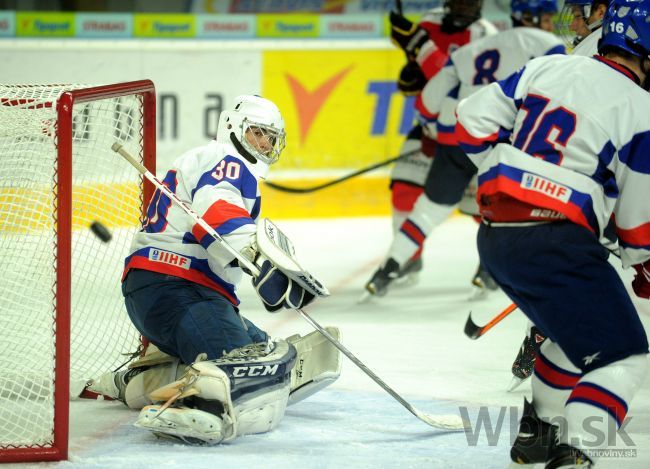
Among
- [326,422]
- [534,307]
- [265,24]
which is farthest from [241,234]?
[265,24]

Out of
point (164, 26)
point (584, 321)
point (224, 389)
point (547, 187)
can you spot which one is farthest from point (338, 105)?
point (584, 321)

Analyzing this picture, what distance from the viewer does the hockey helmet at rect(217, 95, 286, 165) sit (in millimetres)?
3238

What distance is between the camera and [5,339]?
3.44 metres

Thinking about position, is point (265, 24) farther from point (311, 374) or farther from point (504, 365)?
point (311, 374)

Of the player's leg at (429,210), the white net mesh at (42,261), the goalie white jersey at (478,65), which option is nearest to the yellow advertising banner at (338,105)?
the goalie white jersey at (478,65)

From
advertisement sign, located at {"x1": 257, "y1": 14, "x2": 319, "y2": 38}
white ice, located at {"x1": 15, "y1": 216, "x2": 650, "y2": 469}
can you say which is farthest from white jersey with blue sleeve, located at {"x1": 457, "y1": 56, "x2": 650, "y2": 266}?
advertisement sign, located at {"x1": 257, "y1": 14, "x2": 319, "y2": 38}

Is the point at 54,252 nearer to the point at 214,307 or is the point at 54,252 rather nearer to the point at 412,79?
the point at 214,307

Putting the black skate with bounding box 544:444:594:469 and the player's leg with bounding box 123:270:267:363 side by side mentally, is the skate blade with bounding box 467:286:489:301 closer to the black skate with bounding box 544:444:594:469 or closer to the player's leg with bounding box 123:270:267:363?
the player's leg with bounding box 123:270:267:363

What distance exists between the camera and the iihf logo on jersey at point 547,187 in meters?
2.46

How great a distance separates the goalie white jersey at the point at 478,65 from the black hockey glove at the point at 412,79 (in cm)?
20

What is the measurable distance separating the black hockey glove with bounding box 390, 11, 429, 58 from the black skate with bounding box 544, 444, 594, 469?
121 inches

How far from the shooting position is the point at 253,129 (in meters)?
3.25

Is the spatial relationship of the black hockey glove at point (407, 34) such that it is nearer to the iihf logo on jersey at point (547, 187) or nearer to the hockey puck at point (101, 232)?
the hockey puck at point (101, 232)

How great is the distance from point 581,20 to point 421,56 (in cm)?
147
